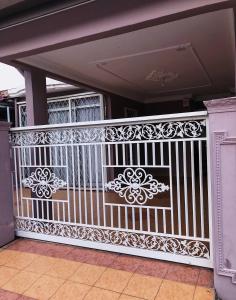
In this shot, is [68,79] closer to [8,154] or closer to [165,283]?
[8,154]

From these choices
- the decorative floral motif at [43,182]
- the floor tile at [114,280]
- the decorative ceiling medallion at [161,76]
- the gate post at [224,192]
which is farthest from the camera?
the decorative ceiling medallion at [161,76]

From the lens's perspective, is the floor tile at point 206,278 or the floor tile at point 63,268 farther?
the floor tile at point 63,268

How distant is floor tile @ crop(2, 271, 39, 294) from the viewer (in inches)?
90.3

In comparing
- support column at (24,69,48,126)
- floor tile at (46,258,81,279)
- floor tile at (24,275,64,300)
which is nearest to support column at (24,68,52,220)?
support column at (24,69,48,126)

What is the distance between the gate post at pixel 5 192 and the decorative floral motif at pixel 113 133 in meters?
0.16

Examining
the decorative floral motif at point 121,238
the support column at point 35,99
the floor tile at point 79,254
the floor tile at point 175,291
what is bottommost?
the floor tile at point 175,291

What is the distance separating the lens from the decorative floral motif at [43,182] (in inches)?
126

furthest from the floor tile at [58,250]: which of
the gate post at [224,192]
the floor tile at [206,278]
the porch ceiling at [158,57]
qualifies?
the porch ceiling at [158,57]

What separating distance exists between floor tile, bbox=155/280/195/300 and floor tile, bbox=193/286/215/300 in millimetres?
37

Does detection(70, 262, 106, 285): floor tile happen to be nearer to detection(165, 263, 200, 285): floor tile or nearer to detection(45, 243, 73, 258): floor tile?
detection(45, 243, 73, 258): floor tile

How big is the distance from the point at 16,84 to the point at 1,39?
4507 millimetres

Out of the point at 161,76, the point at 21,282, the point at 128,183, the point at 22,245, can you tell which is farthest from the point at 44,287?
the point at 161,76

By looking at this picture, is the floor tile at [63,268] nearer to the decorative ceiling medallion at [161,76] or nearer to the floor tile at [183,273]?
the floor tile at [183,273]

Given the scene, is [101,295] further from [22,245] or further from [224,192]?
[22,245]
